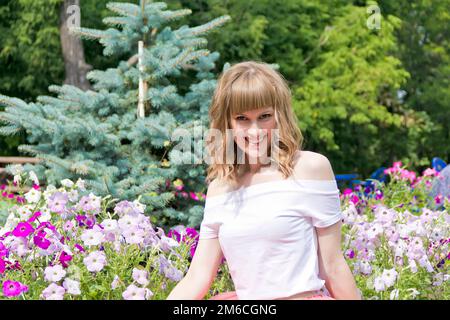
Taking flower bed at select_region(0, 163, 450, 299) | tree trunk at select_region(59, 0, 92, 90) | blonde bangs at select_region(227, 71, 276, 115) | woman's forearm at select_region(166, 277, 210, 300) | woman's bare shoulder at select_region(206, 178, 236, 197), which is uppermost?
blonde bangs at select_region(227, 71, 276, 115)

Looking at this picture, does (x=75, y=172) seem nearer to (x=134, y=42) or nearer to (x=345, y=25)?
(x=134, y=42)

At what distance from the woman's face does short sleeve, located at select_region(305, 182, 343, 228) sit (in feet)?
0.77

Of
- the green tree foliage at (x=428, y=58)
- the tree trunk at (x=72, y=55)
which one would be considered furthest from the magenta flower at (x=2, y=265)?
the green tree foliage at (x=428, y=58)

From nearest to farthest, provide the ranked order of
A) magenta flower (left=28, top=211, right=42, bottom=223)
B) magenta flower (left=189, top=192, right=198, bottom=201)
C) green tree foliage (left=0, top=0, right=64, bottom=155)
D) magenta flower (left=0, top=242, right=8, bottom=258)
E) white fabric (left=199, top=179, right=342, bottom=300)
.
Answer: white fabric (left=199, top=179, right=342, bottom=300)
magenta flower (left=0, top=242, right=8, bottom=258)
magenta flower (left=28, top=211, right=42, bottom=223)
magenta flower (left=189, top=192, right=198, bottom=201)
green tree foliage (left=0, top=0, right=64, bottom=155)

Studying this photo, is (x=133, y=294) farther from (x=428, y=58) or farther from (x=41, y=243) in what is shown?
(x=428, y=58)

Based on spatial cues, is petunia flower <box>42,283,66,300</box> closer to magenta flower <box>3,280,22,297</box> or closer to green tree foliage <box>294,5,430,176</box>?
magenta flower <box>3,280,22,297</box>

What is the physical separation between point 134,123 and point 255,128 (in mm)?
3471

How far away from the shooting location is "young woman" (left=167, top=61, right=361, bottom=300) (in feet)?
8.62

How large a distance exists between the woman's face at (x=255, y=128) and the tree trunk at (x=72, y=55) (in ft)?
35.3

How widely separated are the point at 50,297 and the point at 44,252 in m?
0.39

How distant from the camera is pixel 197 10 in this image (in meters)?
14.5

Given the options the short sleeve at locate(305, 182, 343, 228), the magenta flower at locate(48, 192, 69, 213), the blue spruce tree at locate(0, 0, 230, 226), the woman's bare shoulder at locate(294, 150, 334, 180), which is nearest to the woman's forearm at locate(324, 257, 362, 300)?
the short sleeve at locate(305, 182, 343, 228)

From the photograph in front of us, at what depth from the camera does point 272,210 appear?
2625mm

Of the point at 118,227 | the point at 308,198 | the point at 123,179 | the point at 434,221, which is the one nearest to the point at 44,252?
the point at 118,227
